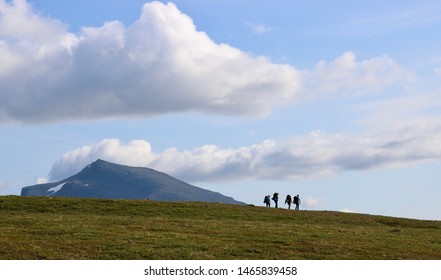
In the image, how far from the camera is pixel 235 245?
146 ft

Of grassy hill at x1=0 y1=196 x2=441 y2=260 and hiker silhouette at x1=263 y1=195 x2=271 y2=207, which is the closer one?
grassy hill at x1=0 y1=196 x2=441 y2=260

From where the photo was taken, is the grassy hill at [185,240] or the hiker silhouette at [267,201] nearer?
the grassy hill at [185,240]

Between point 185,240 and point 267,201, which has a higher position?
point 267,201

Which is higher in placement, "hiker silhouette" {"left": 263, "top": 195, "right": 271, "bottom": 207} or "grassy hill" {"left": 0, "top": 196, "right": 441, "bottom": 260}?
"hiker silhouette" {"left": 263, "top": 195, "right": 271, "bottom": 207}

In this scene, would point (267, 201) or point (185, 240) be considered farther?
point (267, 201)

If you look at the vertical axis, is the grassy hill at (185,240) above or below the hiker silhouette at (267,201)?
below
